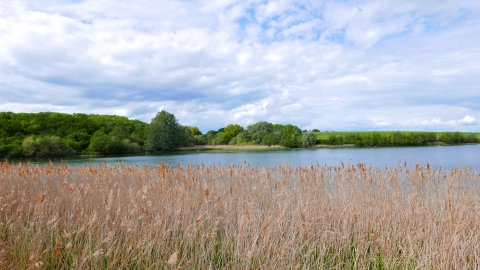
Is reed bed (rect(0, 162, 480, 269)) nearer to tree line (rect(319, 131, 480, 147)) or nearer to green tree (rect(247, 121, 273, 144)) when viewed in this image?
tree line (rect(319, 131, 480, 147))

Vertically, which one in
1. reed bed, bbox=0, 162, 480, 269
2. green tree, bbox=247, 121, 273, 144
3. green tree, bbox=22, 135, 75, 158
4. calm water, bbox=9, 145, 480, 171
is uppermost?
green tree, bbox=247, 121, 273, 144

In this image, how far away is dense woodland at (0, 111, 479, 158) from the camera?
42781 mm

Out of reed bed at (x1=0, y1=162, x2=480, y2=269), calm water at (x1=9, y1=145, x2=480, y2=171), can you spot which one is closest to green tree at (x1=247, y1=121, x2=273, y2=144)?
calm water at (x1=9, y1=145, x2=480, y2=171)

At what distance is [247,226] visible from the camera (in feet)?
13.1

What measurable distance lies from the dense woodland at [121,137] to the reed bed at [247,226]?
40.3m

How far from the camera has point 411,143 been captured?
6203cm

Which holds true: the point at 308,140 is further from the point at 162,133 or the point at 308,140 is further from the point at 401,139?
the point at 162,133

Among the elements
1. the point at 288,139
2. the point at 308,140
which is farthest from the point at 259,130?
the point at 308,140

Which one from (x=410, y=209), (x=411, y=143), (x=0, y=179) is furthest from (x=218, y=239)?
(x=411, y=143)

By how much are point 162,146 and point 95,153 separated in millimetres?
11106

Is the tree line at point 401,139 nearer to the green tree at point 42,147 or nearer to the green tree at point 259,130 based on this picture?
the green tree at point 259,130

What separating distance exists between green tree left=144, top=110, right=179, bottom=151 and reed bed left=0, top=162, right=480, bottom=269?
48.2 metres

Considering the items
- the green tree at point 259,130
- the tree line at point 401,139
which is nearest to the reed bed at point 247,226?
the tree line at point 401,139

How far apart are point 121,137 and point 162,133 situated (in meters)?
6.75
